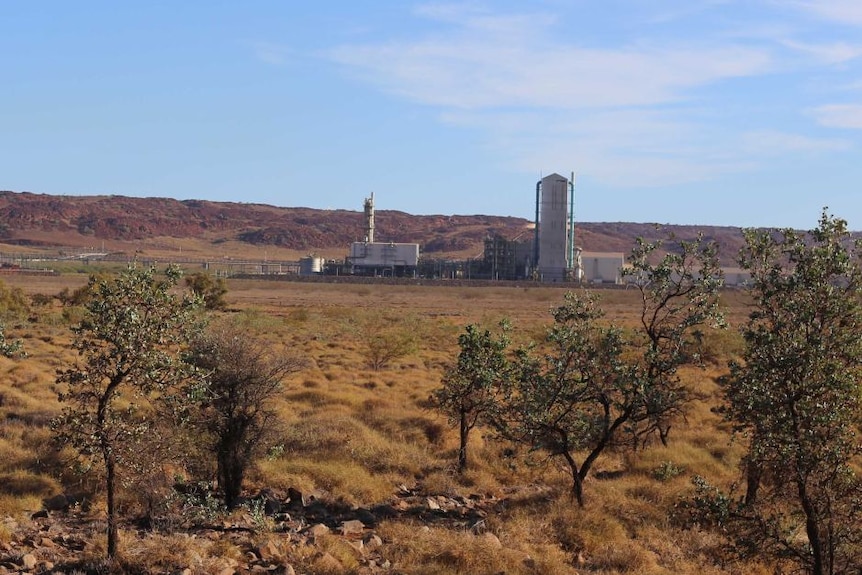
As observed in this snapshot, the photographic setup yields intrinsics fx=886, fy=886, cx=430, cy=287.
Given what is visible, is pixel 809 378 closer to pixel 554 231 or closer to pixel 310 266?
pixel 554 231

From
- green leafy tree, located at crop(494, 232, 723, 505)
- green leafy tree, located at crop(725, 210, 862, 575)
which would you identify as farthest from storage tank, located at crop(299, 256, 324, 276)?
green leafy tree, located at crop(725, 210, 862, 575)

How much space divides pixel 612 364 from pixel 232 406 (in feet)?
25.9

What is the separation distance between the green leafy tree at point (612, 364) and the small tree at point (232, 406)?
17.3 feet

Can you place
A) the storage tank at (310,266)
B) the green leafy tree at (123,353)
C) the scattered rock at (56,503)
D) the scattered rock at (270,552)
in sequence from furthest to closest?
the storage tank at (310,266), the scattered rock at (56,503), the scattered rock at (270,552), the green leafy tree at (123,353)

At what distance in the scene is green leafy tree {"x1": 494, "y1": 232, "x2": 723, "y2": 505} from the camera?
16.8 m

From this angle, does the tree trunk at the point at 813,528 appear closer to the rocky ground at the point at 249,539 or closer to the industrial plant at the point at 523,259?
the rocky ground at the point at 249,539

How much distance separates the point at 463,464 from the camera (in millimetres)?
21891

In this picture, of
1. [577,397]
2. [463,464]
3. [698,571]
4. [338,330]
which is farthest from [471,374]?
[338,330]

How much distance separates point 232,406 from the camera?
18594 mm

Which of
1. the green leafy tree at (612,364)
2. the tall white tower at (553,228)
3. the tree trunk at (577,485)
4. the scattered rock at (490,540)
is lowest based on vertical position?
the scattered rock at (490,540)

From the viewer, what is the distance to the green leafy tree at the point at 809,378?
12.6m

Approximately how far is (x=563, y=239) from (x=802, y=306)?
101659 mm

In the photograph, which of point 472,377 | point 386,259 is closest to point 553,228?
point 386,259

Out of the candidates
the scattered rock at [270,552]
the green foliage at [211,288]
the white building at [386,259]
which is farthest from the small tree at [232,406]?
the white building at [386,259]
